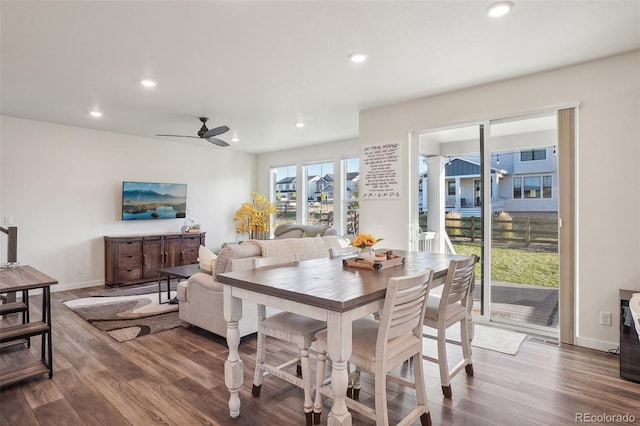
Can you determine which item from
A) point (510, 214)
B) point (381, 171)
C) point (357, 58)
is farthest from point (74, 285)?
point (510, 214)

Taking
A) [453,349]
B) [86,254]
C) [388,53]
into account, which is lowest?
[453,349]

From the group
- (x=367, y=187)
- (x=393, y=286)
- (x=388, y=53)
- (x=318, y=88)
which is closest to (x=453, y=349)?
(x=393, y=286)

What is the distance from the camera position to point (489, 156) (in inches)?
151

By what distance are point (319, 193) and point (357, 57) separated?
431 cm

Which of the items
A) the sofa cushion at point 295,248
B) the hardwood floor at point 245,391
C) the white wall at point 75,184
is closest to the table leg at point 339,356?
the hardwood floor at point 245,391

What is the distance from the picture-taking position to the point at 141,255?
587 cm

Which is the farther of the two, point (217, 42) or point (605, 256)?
point (605, 256)

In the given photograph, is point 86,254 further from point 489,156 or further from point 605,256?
point 605,256

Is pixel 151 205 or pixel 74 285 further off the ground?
pixel 151 205

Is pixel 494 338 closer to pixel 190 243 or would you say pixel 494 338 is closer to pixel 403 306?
pixel 403 306

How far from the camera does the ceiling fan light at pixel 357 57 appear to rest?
9.73 feet

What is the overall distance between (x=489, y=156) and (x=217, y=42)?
2985 millimetres

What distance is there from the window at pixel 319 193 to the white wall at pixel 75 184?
7.30 feet

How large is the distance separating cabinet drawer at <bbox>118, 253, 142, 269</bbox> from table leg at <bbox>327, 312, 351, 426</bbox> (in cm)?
517
